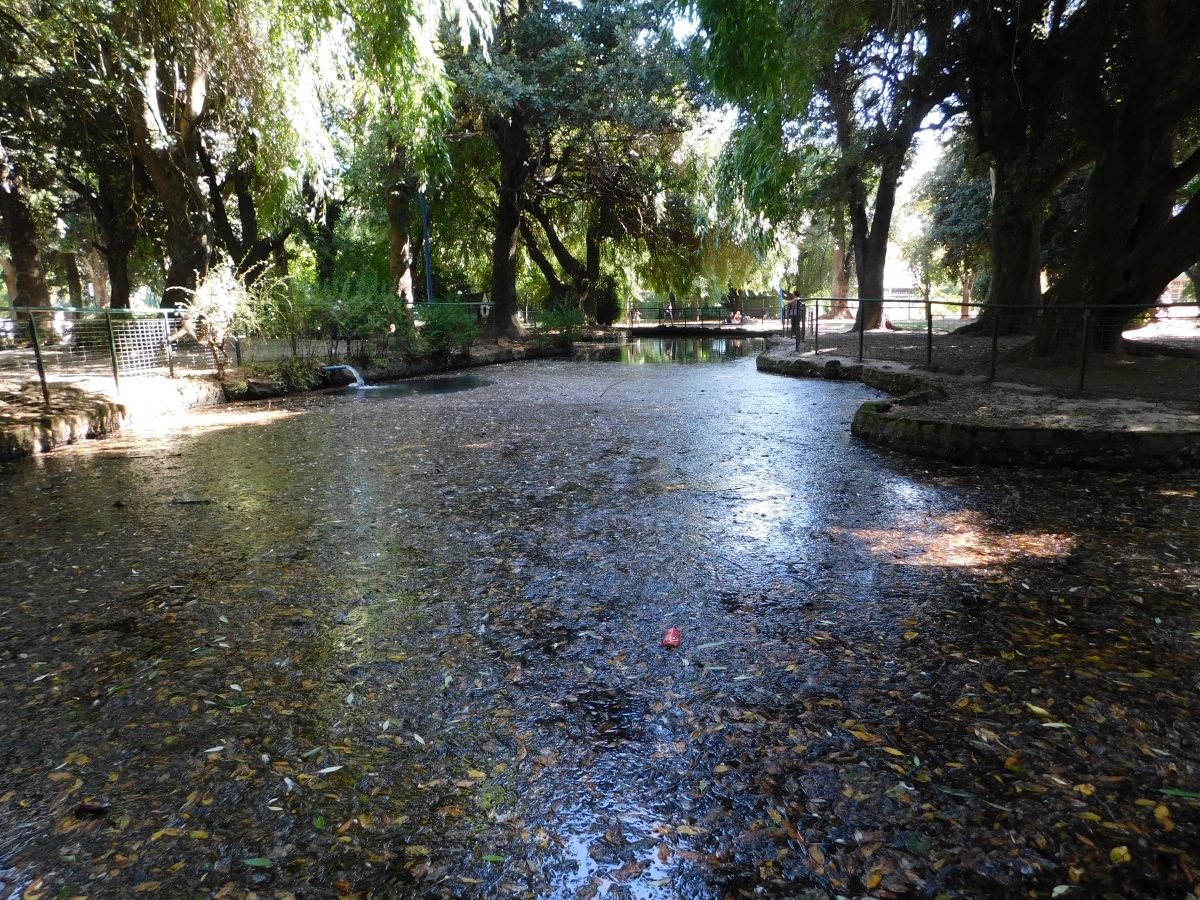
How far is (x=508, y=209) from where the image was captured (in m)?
20.1

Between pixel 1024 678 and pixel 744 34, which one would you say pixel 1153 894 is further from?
pixel 744 34

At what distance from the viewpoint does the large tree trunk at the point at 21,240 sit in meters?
17.1

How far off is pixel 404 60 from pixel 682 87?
1102 cm

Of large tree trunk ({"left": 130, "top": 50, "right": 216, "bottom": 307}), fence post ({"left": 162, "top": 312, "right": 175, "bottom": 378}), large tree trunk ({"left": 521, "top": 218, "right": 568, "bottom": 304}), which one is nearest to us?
fence post ({"left": 162, "top": 312, "right": 175, "bottom": 378})

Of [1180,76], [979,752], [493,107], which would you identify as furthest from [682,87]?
[979,752]

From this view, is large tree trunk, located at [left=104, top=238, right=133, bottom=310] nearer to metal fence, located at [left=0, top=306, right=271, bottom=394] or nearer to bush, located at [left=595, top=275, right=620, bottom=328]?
metal fence, located at [left=0, top=306, right=271, bottom=394]

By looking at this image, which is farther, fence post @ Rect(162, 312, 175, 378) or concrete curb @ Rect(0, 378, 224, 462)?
fence post @ Rect(162, 312, 175, 378)

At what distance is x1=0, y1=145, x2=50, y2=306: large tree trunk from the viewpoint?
56.2 feet

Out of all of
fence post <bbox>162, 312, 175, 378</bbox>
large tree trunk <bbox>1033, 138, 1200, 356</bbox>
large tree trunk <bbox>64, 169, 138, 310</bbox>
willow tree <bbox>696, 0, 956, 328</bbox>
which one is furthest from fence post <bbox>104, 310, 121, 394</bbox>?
large tree trunk <bbox>64, 169, 138, 310</bbox>

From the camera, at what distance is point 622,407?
32.3 feet

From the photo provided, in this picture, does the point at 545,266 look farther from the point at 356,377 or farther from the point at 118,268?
the point at 356,377

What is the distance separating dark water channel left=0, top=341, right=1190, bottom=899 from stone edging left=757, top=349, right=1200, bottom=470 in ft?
1.59

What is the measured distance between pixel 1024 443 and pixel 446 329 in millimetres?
12162

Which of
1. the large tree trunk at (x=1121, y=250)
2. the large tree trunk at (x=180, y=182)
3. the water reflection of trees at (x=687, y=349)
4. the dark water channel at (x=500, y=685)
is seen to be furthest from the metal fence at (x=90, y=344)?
the large tree trunk at (x=1121, y=250)
